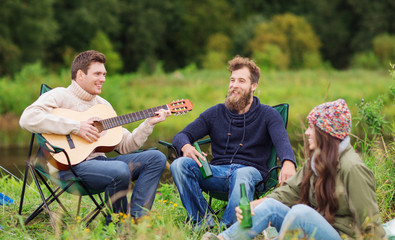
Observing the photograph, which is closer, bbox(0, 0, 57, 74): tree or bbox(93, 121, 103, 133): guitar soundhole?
bbox(93, 121, 103, 133): guitar soundhole

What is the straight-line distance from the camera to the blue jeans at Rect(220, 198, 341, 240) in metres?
2.85

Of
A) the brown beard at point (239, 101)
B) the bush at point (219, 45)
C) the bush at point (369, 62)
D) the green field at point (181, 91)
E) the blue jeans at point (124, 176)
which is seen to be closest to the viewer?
the blue jeans at point (124, 176)

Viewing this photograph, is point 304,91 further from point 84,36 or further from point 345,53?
point 345,53

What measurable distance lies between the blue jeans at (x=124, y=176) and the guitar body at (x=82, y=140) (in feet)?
0.23

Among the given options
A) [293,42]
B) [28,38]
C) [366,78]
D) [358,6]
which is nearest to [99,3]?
[28,38]

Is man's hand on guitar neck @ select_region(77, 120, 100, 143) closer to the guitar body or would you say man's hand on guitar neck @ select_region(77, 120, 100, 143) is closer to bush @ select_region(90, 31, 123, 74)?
the guitar body

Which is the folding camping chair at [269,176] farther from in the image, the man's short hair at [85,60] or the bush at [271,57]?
the bush at [271,57]

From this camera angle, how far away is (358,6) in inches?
1217

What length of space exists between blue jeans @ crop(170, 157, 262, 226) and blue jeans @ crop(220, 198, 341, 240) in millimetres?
458

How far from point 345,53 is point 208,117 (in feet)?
100

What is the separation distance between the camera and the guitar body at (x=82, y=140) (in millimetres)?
3697

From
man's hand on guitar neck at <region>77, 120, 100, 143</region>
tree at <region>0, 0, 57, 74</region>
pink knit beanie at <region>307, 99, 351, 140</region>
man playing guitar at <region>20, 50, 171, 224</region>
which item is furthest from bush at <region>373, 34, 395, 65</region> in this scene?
pink knit beanie at <region>307, 99, 351, 140</region>

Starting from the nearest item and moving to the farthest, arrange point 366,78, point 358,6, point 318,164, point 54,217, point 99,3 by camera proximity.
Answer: point 318,164
point 54,217
point 366,78
point 99,3
point 358,6

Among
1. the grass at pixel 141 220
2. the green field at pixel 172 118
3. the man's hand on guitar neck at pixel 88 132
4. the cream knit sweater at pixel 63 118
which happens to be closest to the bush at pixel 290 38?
the green field at pixel 172 118
